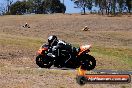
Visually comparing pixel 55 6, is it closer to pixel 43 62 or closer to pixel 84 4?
pixel 84 4

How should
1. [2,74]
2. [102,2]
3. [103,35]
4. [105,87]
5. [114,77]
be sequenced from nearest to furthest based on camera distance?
[114,77], [105,87], [2,74], [103,35], [102,2]

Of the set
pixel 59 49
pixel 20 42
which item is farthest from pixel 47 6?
pixel 59 49

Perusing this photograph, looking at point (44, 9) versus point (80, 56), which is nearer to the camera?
point (80, 56)

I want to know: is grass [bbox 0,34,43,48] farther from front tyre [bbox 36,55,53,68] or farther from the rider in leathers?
the rider in leathers

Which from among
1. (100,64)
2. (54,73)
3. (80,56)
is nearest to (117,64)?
(100,64)

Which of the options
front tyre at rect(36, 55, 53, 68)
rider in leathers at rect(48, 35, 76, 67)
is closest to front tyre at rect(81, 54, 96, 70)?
rider in leathers at rect(48, 35, 76, 67)

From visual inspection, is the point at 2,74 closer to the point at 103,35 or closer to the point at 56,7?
the point at 103,35

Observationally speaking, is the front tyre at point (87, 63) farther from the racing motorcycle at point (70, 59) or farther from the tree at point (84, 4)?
the tree at point (84, 4)

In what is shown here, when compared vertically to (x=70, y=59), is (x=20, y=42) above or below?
below

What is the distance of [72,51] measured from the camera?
21062 millimetres

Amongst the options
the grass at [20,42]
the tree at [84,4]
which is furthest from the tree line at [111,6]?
the grass at [20,42]

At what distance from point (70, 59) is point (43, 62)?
4.29ft

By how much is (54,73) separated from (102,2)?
109 meters

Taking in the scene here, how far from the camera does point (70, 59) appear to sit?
2108cm
